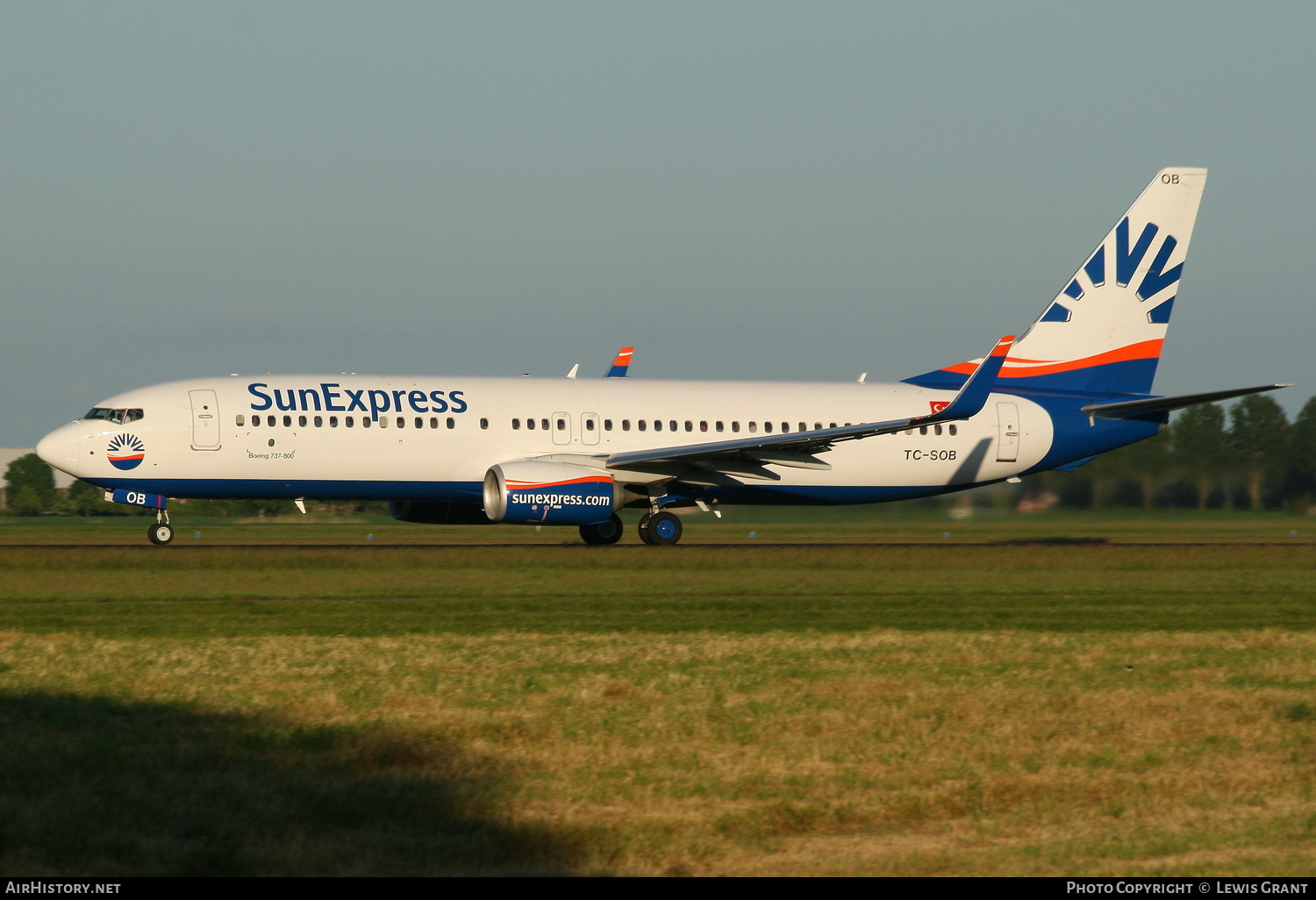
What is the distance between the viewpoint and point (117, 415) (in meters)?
30.7

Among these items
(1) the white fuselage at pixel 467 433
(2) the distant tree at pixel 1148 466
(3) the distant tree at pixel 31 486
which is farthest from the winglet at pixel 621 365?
(3) the distant tree at pixel 31 486

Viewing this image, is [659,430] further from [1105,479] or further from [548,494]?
[1105,479]

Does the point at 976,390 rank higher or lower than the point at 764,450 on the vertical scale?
higher

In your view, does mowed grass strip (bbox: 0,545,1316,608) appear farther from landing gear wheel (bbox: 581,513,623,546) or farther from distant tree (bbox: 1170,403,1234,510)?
distant tree (bbox: 1170,403,1234,510)

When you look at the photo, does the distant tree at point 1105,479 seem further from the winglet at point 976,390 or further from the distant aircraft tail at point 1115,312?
the winglet at point 976,390

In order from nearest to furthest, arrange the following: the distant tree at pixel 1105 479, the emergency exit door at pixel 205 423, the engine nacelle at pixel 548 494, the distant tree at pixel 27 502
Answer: the engine nacelle at pixel 548 494 < the emergency exit door at pixel 205 423 < the distant tree at pixel 1105 479 < the distant tree at pixel 27 502

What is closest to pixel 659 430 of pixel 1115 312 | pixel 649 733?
pixel 1115 312

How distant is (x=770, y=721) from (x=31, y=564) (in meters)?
17.8

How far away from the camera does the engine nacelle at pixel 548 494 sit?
30.1 meters

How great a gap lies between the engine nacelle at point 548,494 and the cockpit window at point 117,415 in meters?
7.87

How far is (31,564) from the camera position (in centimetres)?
2522

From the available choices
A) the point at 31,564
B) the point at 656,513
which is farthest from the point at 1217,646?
the point at 31,564

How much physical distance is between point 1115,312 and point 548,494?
16.5 meters
